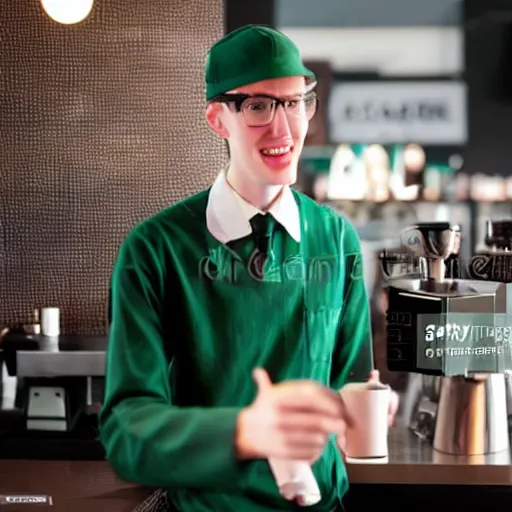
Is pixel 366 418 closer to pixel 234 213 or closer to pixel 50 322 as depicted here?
pixel 234 213

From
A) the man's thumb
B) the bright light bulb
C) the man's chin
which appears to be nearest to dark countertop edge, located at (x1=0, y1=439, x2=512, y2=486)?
the man's thumb

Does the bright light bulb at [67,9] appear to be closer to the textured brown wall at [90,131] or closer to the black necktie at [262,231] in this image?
the textured brown wall at [90,131]

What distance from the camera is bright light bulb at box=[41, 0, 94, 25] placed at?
159cm

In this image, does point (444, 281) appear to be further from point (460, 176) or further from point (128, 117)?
point (128, 117)

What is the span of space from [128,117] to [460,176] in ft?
2.13

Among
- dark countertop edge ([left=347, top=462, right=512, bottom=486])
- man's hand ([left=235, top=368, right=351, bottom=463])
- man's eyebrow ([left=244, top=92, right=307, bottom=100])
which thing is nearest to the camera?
man's hand ([left=235, top=368, right=351, bottom=463])

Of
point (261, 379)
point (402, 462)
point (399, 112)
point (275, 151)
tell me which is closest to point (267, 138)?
point (275, 151)

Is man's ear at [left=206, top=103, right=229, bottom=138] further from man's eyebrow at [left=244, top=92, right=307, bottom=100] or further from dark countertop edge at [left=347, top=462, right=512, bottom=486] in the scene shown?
dark countertop edge at [left=347, top=462, right=512, bottom=486]

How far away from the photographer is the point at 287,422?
1.32 m

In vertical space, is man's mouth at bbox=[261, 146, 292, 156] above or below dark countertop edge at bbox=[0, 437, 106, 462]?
above

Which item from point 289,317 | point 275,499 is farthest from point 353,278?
point 275,499

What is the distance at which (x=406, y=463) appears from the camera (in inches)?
61.2

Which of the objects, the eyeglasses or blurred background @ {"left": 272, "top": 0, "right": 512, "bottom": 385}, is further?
blurred background @ {"left": 272, "top": 0, "right": 512, "bottom": 385}

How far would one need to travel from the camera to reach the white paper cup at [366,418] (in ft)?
4.77
